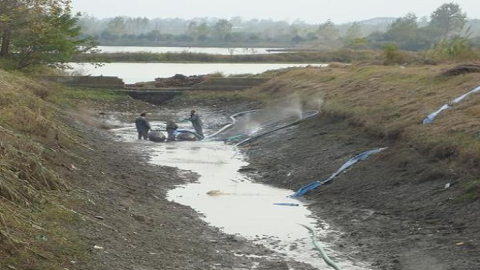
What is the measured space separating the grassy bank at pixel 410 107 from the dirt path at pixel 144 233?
4.20m

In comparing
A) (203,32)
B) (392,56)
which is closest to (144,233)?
(392,56)

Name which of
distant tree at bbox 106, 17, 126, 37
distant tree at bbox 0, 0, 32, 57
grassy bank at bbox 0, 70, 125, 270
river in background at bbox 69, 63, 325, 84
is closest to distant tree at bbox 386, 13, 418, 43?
river in background at bbox 69, 63, 325, 84

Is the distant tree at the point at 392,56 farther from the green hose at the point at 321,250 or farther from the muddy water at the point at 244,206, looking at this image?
the green hose at the point at 321,250

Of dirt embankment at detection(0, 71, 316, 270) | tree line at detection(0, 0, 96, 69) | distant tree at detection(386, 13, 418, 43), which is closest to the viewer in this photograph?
dirt embankment at detection(0, 71, 316, 270)

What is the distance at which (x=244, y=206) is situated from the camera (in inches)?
617

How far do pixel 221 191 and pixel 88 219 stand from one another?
7136mm

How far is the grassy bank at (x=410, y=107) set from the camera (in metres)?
14.9

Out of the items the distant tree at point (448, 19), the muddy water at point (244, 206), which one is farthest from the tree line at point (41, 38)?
the distant tree at point (448, 19)

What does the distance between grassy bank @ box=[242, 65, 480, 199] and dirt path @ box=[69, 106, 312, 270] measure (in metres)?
4.20

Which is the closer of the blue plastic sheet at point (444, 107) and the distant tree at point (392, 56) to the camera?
the blue plastic sheet at point (444, 107)

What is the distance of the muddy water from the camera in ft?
39.7

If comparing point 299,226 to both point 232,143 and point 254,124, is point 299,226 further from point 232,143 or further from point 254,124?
point 254,124

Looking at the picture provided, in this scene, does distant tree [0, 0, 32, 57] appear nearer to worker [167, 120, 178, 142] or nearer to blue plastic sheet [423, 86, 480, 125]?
worker [167, 120, 178, 142]

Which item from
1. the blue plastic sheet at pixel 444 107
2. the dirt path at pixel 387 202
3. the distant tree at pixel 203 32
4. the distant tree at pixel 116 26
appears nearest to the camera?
the dirt path at pixel 387 202
